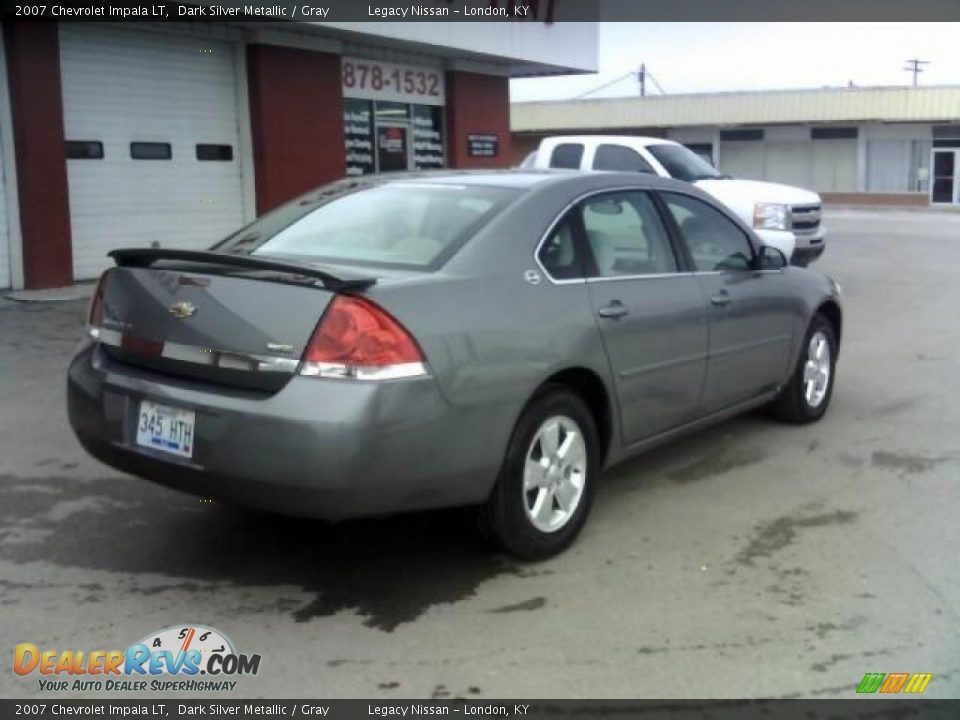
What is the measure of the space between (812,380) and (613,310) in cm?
253

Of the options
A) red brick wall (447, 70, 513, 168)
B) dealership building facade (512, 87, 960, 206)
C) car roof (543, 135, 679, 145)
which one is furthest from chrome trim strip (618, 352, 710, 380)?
dealership building facade (512, 87, 960, 206)

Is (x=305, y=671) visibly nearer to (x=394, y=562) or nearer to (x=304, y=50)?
(x=394, y=562)

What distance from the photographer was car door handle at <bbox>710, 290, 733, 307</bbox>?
526 centimetres

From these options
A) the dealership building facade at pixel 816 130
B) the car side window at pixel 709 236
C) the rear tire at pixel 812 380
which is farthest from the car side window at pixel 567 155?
the dealership building facade at pixel 816 130

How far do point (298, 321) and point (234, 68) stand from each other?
1183cm

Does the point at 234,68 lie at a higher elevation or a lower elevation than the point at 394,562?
higher

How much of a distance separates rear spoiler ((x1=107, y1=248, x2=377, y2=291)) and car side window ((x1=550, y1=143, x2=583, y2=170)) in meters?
9.98

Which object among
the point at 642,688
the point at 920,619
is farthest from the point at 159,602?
the point at 920,619

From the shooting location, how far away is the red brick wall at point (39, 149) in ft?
38.1

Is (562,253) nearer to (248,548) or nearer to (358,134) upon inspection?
(248,548)

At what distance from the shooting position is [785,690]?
3279 mm

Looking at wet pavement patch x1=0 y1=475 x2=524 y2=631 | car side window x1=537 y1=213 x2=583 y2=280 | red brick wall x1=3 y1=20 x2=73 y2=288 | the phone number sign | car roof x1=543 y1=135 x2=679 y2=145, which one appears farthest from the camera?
the phone number sign

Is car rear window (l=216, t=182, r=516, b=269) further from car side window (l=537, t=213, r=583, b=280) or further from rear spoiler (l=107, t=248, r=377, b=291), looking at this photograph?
rear spoiler (l=107, t=248, r=377, b=291)

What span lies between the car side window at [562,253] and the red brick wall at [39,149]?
929 cm
